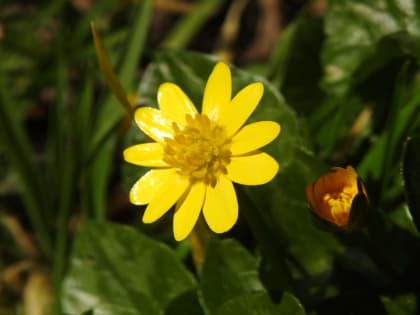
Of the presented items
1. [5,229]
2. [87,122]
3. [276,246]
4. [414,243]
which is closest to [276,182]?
[276,246]

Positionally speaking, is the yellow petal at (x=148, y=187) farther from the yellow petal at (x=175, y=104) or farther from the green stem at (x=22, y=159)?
the green stem at (x=22, y=159)

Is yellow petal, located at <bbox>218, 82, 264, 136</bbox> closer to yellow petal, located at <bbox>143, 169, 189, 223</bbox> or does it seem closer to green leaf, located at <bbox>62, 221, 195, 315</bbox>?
yellow petal, located at <bbox>143, 169, 189, 223</bbox>

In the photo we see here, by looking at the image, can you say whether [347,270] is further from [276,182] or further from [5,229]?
[5,229]

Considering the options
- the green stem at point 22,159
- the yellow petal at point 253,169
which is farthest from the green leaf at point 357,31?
the green stem at point 22,159

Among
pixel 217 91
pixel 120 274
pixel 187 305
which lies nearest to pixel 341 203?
pixel 217 91

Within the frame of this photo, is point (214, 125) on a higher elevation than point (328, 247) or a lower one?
higher
